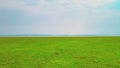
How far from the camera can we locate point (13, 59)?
20.7 meters

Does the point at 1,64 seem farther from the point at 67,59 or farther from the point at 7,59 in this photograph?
the point at 67,59

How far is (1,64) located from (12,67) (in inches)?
56.0

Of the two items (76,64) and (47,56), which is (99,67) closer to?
(76,64)

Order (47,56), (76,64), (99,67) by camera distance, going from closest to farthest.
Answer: (99,67), (76,64), (47,56)

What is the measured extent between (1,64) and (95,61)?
8488mm

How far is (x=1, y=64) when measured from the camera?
742 inches

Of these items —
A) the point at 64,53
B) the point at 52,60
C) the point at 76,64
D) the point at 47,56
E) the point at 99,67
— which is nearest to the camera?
the point at 99,67

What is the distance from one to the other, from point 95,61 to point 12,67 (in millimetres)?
7511

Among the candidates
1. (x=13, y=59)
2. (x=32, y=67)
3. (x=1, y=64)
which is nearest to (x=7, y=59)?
(x=13, y=59)

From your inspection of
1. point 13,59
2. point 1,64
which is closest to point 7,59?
point 13,59

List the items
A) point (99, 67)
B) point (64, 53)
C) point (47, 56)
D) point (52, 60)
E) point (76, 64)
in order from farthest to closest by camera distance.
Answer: point (64, 53), point (47, 56), point (52, 60), point (76, 64), point (99, 67)

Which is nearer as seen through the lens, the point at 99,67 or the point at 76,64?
the point at 99,67

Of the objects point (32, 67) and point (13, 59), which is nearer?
point (32, 67)

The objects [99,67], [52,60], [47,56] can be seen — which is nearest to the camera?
[99,67]
